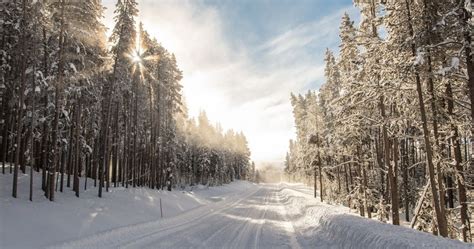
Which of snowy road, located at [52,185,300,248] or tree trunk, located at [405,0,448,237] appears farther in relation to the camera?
snowy road, located at [52,185,300,248]

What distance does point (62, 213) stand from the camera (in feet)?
66.0

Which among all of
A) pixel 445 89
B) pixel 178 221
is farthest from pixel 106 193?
pixel 445 89

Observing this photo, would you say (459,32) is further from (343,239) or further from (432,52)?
(343,239)

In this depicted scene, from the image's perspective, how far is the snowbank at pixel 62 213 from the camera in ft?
51.6

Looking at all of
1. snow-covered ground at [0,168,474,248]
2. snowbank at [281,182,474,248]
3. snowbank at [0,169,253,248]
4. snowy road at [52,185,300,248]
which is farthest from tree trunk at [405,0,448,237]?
snowbank at [0,169,253,248]

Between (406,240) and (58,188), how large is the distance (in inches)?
1013

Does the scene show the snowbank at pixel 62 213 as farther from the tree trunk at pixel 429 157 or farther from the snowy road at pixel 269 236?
the tree trunk at pixel 429 157

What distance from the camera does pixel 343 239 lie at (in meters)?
12.9

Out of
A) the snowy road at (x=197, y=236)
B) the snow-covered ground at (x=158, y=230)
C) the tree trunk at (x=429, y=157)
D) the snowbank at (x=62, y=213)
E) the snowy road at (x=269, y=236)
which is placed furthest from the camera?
the snowbank at (x=62, y=213)

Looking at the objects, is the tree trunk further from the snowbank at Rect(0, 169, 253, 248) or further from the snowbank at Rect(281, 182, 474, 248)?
the snowbank at Rect(0, 169, 253, 248)

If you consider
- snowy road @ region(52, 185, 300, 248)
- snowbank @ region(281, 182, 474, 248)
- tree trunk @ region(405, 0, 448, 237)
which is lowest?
snowy road @ region(52, 185, 300, 248)

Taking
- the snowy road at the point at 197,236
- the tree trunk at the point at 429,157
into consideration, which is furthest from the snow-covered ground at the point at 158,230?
the tree trunk at the point at 429,157

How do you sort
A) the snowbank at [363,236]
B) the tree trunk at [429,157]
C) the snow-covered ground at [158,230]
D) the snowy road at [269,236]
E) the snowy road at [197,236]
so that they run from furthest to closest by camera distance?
the snowy road at [197,236] → the tree trunk at [429,157] → the snow-covered ground at [158,230] → the snowy road at [269,236] → the snowbank at [363,236]

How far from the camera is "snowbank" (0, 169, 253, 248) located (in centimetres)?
1573
